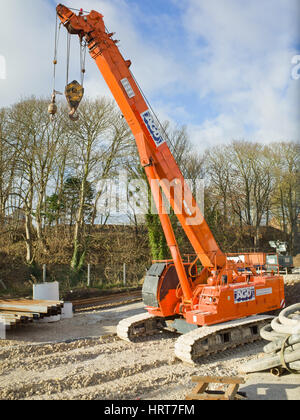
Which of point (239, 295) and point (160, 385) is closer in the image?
point (160, 385)

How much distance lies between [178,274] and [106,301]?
7.56 metres

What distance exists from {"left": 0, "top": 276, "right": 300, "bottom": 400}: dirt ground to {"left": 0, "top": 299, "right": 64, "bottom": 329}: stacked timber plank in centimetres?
42

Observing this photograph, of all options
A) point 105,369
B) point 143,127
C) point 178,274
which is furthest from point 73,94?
point 105,369

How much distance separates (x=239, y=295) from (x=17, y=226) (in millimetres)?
14180

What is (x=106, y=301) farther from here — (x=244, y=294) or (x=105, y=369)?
(x=105, y=369)

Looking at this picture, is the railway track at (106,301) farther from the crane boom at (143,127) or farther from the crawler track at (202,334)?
the crane boom at (143,127)

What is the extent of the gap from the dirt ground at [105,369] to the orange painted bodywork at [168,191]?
933mm

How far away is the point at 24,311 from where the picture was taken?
29.2ft

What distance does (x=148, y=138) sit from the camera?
7176mm

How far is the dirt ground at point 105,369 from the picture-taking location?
198 inches

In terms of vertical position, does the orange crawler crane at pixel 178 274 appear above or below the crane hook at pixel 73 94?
below

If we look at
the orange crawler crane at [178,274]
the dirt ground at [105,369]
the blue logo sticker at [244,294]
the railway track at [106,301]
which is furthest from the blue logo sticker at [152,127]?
the railway track at [106,301]

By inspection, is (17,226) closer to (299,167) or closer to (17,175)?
(17,175)

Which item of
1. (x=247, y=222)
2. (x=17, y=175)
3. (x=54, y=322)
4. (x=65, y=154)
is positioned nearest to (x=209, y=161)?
(x=247, y=222)
